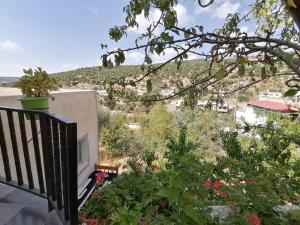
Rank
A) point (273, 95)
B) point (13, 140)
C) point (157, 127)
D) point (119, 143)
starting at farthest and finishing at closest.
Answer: point (157, 127) → point (119, 143) → point (273, 95) → point (13, 140)

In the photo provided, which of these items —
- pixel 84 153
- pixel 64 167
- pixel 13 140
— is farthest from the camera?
pixel 84 153

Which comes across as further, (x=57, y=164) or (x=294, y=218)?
(x=57, y=164)

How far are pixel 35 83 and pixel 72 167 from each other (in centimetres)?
144

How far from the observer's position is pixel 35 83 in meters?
2.79

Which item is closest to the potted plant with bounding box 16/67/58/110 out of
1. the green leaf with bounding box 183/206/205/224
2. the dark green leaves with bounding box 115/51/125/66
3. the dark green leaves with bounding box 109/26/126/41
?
the dark green leaves with bounding box 109/26/126/41

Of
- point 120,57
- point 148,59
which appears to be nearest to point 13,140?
point 120,57

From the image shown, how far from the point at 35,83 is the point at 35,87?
4 centimetres

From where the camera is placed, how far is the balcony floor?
221 centimetres

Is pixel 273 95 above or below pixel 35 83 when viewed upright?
below

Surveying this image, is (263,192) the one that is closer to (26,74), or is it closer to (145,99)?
(145,99)

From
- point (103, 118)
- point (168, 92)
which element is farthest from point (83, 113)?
point (103, 118)

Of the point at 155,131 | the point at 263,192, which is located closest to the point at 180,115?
the point at 155,131

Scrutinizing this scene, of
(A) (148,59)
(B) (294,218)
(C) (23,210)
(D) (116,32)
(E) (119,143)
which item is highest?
(D) (116,32)

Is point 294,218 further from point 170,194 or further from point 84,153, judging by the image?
point 84,153
